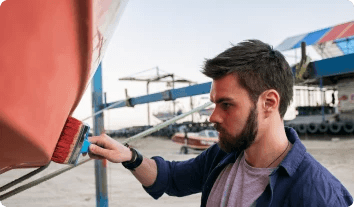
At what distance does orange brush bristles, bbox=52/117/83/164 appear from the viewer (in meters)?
1.33

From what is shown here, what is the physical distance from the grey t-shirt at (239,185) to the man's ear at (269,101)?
0.74 feet

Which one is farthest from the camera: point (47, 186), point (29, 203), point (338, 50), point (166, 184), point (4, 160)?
point (338, 50)

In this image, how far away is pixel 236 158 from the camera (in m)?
1.47

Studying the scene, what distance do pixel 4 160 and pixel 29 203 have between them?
4.20 m

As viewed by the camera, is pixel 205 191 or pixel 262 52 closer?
pixel 262 52

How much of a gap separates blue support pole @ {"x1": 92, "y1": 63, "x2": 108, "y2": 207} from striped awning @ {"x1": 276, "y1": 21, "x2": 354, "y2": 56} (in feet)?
24.5

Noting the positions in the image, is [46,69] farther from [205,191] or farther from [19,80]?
[205,191]

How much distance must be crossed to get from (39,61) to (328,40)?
13154 millimetres

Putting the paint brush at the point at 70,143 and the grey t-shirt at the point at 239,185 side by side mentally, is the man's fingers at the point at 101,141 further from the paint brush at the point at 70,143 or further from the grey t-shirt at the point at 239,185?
the grey t-shirt at the point at 239,185

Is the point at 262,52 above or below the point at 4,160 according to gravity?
above

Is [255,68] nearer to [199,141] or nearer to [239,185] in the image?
[239,185]

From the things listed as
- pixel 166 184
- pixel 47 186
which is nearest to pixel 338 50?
pixel 47 186

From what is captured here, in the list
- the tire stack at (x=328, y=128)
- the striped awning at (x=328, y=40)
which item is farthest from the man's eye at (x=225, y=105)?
the tire stack at (x=328, y=128)

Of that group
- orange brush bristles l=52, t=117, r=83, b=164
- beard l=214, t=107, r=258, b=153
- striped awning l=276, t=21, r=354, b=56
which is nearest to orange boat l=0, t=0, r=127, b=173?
orange brush bristles l=52, t=117, r=83, b=164
